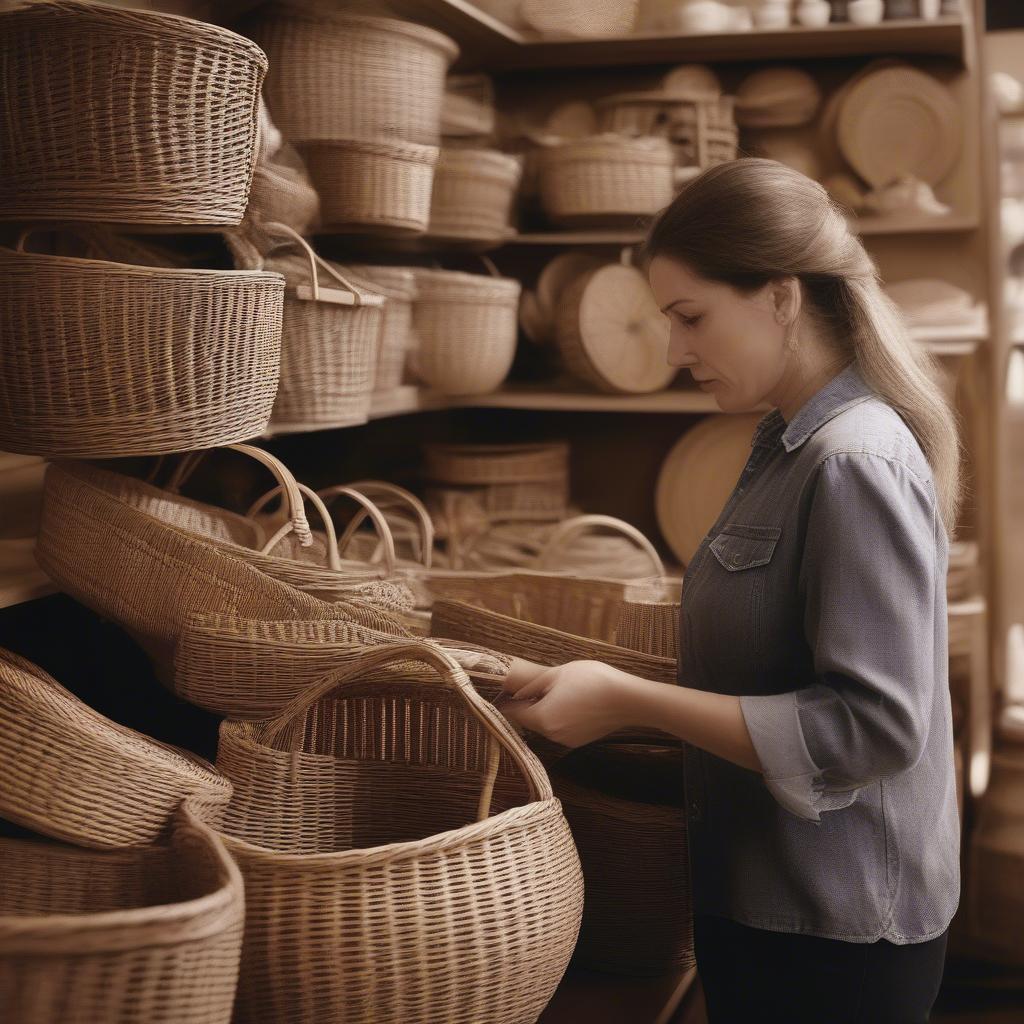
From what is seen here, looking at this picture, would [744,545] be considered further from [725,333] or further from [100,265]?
[100,265]

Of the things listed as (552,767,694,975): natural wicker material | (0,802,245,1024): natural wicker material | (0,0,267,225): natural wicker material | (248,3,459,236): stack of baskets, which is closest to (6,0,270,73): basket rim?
(0,0,267,225): natural wicker material

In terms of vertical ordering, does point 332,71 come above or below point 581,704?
above

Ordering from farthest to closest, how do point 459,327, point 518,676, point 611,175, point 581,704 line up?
point 611,175 → point 459,327 → point 518,676 → point 581,704

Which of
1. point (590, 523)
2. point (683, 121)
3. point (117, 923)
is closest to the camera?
point (117, 923)

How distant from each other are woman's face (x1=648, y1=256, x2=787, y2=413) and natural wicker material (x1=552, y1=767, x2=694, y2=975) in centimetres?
66

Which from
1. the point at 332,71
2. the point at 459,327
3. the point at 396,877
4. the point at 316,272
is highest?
the point at 332,71

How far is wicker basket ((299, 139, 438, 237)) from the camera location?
253 cm

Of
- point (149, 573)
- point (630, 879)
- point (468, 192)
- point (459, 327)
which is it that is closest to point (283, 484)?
point (149, 573)

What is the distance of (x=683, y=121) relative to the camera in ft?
11.7

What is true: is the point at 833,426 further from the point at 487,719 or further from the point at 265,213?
the point at 265,213

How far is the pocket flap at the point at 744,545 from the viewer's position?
1.40 meters

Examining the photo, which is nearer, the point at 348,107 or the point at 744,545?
the point at 744,545

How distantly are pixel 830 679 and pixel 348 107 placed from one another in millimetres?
1775

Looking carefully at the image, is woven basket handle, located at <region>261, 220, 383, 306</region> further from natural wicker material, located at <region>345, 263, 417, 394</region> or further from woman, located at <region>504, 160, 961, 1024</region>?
woman, located at <region>504, 160, 961, 1024</region>
